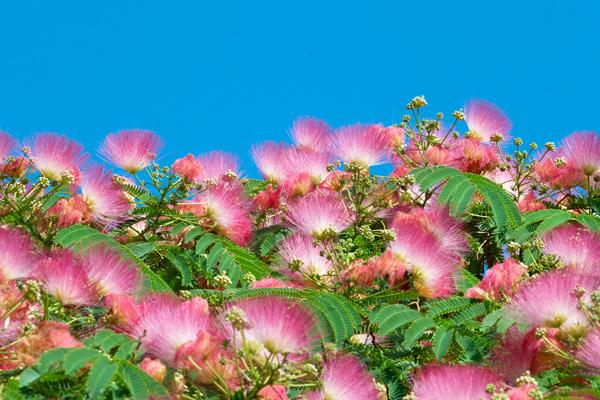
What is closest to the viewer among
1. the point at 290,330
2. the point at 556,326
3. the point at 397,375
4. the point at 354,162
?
the point at 290,330

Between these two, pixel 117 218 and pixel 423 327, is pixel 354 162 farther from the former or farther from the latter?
pixel 423 327

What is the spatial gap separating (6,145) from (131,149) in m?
0.65

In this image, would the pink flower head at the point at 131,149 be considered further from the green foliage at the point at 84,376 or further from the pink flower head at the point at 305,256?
the green foliage at the point at 84,376

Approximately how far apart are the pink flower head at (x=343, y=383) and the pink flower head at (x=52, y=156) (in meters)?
1.94

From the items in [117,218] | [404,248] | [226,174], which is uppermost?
[226,174]

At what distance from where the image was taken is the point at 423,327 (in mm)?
4055

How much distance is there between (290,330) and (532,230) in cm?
231

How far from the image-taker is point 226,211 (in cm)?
525

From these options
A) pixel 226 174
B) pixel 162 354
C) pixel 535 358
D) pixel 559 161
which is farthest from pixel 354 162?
pixel 162 354

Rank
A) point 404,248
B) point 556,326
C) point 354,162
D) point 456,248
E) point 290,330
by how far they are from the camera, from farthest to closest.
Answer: point 354,162 < point 456,248 < point 404,248 < point 556,326 < point 290,330

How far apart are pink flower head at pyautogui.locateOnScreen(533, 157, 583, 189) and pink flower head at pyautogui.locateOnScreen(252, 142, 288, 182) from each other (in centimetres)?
131

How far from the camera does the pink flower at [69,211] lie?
4797mm

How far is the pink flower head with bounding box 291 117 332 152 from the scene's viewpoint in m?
6.21

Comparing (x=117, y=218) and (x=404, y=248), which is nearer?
(x=404, y=248)
